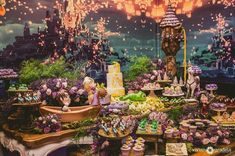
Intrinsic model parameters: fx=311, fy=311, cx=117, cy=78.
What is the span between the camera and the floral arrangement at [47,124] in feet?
14.9

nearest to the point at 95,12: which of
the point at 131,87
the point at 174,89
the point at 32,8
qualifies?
the point at 32,8

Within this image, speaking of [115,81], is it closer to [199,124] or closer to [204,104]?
[204,104]

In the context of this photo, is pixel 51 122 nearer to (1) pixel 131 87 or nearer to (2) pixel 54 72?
(2) pixel 54 72

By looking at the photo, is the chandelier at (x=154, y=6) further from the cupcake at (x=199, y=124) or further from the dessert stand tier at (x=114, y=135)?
the dessert stand tier at (x=114, y=135)

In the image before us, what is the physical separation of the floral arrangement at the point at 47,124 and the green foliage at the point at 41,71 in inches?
85.9

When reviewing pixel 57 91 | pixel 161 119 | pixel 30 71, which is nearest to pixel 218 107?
pixel 161 119

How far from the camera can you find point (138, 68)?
28.0ft

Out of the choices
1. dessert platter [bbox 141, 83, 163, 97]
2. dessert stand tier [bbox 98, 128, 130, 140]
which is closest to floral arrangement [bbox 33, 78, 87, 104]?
dessert stand tier [bbox 98, 128, 130, 140]

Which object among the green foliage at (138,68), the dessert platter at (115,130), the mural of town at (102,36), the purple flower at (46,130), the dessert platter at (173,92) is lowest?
the purple flower at (46,130)

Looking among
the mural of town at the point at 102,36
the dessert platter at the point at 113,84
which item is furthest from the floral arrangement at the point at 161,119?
the mural of town at the point at 102,36

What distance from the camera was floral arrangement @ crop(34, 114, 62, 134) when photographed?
453 centimetres

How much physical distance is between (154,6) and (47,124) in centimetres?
598

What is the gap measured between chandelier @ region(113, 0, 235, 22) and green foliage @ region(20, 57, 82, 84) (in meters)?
2.89

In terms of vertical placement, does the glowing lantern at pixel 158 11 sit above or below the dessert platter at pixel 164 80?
above
